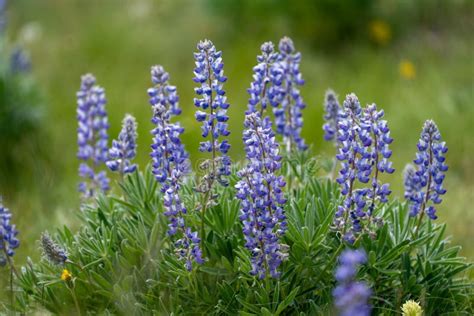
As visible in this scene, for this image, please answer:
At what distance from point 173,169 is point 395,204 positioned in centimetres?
116

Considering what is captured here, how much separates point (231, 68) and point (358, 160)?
16.8ft

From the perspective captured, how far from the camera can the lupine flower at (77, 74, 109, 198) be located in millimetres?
4148

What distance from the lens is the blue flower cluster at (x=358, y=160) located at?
2.99 m

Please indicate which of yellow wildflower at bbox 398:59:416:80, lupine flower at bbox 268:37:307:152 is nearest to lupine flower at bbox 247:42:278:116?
lupine flower at bbox 268:37:307:152

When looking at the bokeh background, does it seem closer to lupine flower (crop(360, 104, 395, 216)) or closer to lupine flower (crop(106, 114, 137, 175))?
lupine flower (crop(106, 114, 137, 175))

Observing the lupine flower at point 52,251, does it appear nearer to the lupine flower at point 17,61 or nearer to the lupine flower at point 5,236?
the lupine flower at point 5,236

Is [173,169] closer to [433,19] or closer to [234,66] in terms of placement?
[234,66]

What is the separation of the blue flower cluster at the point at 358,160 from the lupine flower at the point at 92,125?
158cm

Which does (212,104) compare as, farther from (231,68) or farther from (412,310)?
(231,68)

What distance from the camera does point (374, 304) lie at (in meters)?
3.23

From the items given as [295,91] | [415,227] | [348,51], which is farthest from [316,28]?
[415,227]

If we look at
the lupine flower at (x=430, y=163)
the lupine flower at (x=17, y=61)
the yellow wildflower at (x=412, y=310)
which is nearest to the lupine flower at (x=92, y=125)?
the lupine flower at (x=430, y=163)

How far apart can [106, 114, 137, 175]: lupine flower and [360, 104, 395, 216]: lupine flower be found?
3.69 feet

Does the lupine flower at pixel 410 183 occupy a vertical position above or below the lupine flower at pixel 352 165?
above
